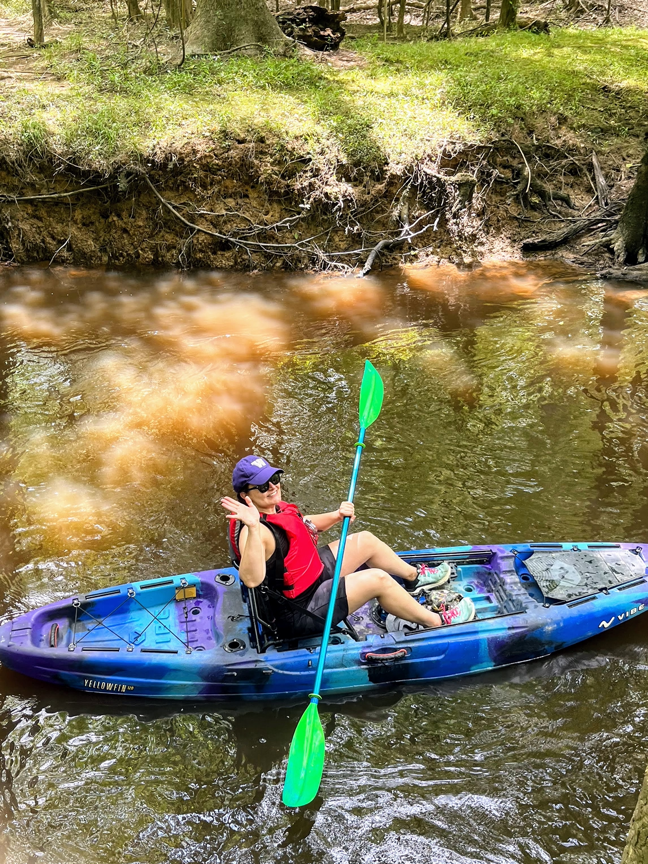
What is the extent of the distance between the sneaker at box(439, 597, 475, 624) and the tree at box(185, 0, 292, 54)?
9.71m

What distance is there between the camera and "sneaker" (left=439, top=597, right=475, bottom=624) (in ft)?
13.0

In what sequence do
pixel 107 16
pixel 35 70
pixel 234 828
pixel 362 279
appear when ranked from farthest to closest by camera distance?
pixel 107 16, pixel 35 70, pixel 362 279, pixel 234 828

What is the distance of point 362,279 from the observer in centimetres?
868

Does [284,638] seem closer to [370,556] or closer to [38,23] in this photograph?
[370,556]

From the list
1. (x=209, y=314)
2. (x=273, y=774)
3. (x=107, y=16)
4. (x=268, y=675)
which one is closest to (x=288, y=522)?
(x=268, y=675)

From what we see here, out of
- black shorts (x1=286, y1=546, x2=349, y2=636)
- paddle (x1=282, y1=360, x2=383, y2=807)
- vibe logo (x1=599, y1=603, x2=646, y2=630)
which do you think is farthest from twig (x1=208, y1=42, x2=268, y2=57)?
vibe logo (x1=599, y1=603, x2=646, y2=630)

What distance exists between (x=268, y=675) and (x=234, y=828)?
71cm

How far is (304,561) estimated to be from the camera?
11.9 ft

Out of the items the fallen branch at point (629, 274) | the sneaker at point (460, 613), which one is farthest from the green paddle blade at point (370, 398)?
the fallen branch at point (629, 274)

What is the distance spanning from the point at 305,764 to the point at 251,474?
4.36 ft

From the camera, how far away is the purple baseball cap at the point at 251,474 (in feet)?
11.2

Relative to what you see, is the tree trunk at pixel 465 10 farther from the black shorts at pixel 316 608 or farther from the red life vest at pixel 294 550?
the black shorts at pixel 316 608

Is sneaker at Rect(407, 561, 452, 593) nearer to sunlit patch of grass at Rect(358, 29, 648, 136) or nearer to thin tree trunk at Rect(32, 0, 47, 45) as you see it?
sunlit patch of grass at Rect(358, 29, 648, 136)

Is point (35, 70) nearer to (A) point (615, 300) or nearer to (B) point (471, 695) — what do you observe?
(A) point (615, 300)
